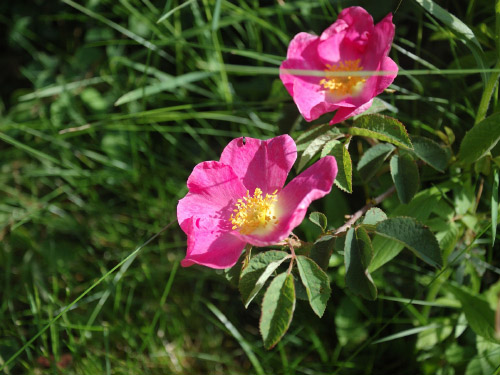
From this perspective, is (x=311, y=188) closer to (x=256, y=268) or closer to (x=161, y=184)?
(x=256, y=268)

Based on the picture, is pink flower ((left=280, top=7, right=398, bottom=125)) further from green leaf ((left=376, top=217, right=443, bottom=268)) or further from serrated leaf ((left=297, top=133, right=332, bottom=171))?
green leaf ((left=376, top=217, right=443, bottom=268))

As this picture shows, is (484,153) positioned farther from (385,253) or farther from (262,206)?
(262,206)

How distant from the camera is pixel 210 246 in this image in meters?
0.91

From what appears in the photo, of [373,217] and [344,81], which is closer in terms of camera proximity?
[373,217]

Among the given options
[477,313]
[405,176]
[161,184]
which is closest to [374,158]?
[405,176]

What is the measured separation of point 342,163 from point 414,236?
18cm

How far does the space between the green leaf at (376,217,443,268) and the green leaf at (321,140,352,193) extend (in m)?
0.09

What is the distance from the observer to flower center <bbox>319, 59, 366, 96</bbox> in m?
1.05

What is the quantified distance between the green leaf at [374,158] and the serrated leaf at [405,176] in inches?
0.8

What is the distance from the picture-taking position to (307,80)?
1.05 m

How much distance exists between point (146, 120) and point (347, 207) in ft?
2.16

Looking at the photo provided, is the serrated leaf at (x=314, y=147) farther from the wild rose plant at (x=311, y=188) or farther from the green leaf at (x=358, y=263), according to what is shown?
the green leaf at (x=358, y=263)

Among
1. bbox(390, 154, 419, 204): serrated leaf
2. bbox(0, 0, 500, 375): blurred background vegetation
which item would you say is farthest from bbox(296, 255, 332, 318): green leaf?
bbox(0, 0, 500, 375): blurred background vegetation

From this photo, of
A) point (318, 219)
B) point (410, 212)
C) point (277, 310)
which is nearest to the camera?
point (277, 310)
